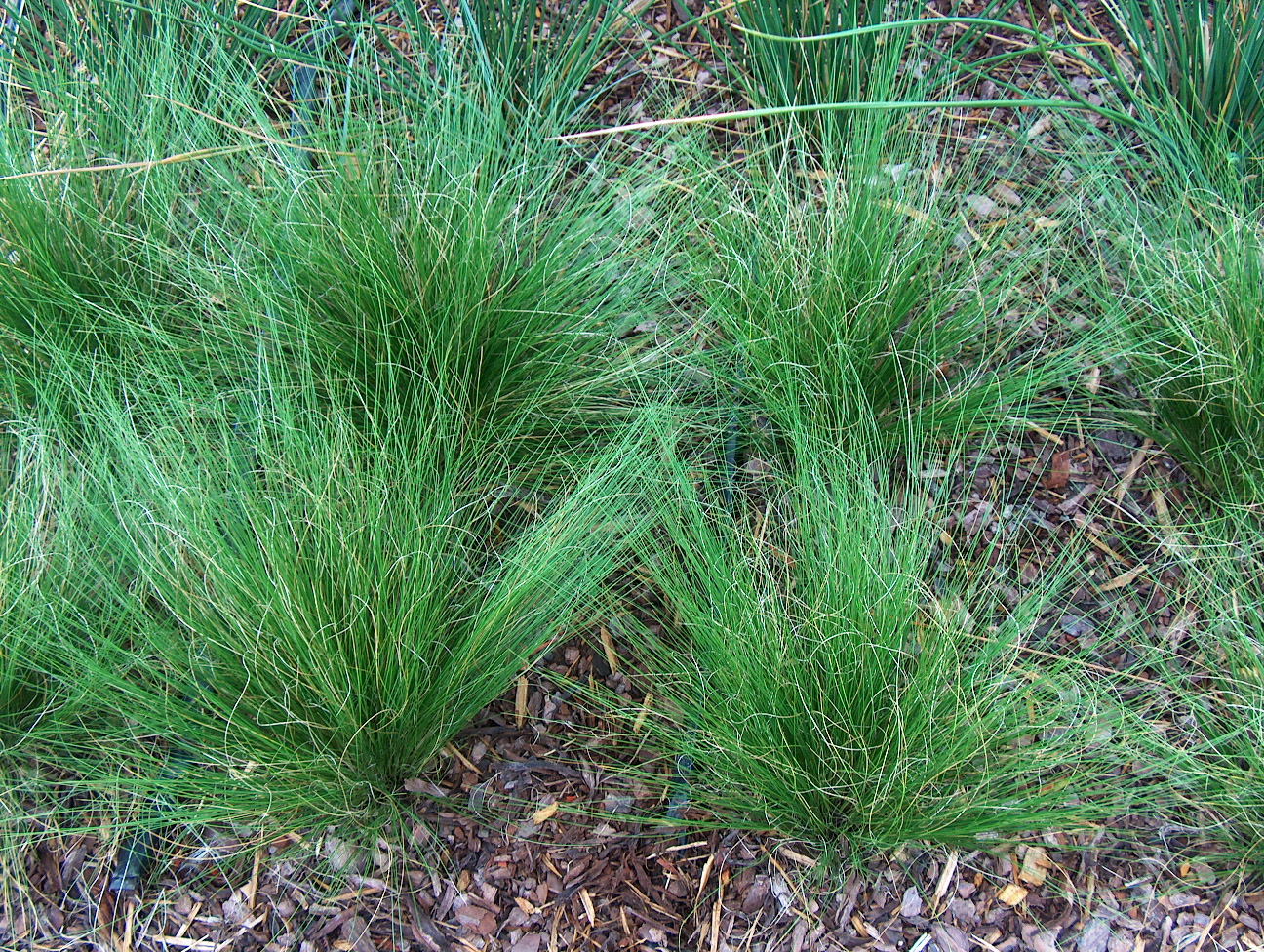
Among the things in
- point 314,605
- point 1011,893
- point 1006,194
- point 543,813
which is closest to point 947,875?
point 1011,893

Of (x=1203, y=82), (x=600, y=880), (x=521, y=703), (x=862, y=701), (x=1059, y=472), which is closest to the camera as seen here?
(x=862, y=701)

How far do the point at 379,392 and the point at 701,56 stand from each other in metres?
1.26

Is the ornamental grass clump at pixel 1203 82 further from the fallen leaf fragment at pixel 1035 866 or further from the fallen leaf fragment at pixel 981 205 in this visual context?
the fallen leaf fragment at pixel 1035 866

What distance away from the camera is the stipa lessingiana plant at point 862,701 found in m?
1.45

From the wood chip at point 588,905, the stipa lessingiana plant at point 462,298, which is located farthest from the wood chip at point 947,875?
the stipa lessingiana plant at point 462,298

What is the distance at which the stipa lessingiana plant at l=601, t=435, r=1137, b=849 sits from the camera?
1.45 meters

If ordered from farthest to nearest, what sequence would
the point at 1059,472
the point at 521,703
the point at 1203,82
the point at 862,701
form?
1. the point at 1203,82
2. the point at 1059,472
3. the point at 521,703
4. the point at 862,701

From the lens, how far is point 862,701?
146 centimetres

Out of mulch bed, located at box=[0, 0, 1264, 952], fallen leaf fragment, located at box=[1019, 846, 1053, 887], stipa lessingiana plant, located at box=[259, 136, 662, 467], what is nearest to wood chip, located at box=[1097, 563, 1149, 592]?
mulch bed, located at box=[0, 0, 1264, 952]

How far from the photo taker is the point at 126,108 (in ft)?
7.07

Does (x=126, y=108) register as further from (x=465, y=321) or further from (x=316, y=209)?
(x=465, y=321)

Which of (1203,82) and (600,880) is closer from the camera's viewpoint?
(600,880)

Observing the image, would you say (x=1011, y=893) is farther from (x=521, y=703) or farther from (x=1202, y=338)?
(x=1202, y=338)

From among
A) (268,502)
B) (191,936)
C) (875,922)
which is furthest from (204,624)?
(875,922)
